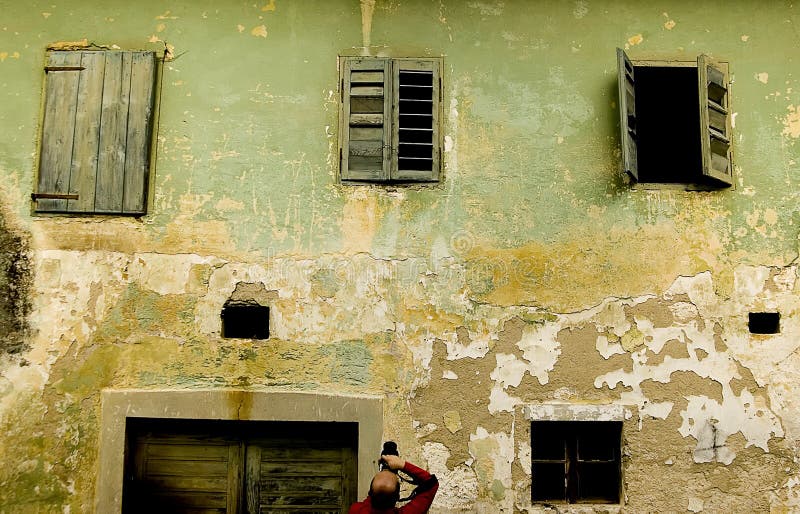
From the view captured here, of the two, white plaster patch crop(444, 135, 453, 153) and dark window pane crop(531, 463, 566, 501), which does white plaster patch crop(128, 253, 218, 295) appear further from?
dark window pane crop(531, 463, 566, 501)

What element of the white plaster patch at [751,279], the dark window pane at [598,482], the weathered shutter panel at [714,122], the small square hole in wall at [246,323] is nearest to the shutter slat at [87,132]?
the small square hole in wall at [246,323]

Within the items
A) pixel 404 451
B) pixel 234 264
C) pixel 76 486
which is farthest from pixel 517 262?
pixel 76 486

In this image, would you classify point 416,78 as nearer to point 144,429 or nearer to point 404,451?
point 404,451

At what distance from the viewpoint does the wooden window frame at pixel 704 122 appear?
565cm

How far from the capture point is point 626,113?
5688mm

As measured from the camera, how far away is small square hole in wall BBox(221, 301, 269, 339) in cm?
574

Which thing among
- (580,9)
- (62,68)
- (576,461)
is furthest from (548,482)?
(62,68)

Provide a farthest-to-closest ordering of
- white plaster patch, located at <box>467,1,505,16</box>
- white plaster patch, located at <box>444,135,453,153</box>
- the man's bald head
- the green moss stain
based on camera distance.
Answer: white plaster patch, located at <box>467,1,505,16</box> < white plaster patch, located at <box>444,135,453,153</box> < the green moss stain < the man's bald head

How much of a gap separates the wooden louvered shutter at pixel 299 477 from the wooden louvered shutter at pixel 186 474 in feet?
0.43

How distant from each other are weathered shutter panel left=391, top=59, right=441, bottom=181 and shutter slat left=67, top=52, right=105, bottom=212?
7.81 ft

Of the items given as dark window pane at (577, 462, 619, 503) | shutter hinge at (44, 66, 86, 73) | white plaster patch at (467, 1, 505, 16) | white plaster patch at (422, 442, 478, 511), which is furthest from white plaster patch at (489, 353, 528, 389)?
shutter hinge at (44, 66, 86, 73)

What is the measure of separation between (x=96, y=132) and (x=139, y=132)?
1.15 feet

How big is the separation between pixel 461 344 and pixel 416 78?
219 cm

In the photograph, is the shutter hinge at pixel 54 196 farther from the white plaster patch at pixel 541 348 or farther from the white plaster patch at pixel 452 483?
the white plaster patch at pixel 541 348
